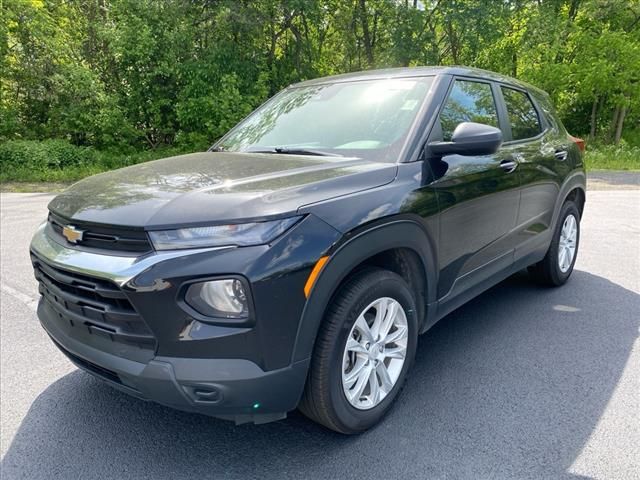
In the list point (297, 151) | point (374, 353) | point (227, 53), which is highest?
point (227, 53)

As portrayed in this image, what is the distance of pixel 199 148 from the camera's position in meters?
15.3

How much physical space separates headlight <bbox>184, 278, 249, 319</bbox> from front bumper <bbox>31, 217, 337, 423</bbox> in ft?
0.13

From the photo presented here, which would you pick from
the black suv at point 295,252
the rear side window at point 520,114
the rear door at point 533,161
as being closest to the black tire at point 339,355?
the black suv at point 295,252

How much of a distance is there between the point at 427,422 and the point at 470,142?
145 centimetres

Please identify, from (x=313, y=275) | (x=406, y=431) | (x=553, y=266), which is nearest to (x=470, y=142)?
(x=313, y=275)

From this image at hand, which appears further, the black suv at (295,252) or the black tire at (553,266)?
the black tire at (553,266)

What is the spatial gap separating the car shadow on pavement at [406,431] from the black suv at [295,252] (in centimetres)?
22

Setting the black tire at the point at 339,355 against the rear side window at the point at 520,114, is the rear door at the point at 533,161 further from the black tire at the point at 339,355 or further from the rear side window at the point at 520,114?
the black tire at the point at 339,355

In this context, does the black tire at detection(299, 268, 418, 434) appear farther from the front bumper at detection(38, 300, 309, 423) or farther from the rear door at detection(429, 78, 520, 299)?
the rear door at detection(429, 78, 520, 299)

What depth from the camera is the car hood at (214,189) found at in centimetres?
189

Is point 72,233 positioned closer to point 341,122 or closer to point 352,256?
point 352,256

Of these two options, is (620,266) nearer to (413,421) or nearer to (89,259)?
(413,421)

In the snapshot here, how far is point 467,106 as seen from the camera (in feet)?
10.3

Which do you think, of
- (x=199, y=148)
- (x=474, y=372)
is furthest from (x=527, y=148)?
(x=199, y=148)
